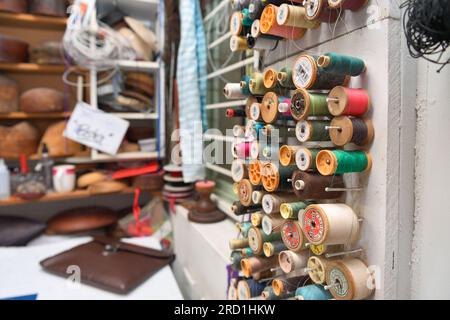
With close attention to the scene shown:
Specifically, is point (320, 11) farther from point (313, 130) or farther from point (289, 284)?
point (289, 284)

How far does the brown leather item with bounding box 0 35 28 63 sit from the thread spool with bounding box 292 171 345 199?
4.07 ft

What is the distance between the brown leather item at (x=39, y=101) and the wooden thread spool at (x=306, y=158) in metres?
1.14

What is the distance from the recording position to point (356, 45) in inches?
16.7

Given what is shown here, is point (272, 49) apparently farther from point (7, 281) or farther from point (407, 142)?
point (7, 281)

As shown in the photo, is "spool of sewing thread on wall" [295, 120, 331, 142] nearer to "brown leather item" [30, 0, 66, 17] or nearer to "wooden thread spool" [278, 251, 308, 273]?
"wooden thread spool" [278, 251, 308, 273]

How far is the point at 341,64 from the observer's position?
0.38m

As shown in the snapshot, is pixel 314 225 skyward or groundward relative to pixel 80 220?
skyward

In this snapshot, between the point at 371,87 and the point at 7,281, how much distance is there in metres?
1.09

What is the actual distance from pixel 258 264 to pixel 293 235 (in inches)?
4.7

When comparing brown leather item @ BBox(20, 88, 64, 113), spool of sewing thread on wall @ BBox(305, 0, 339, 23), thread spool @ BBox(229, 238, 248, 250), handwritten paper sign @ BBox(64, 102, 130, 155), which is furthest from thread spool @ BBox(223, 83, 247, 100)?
brown leather item @ BBox(20, 88, 64, 113)

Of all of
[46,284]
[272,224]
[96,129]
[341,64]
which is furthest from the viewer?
[96,129]

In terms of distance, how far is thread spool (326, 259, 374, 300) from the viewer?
1.31 ft

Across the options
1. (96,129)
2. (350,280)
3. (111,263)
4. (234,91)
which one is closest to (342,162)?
(350,280)

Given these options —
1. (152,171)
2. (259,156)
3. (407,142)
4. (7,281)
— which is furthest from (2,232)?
(407,142)
